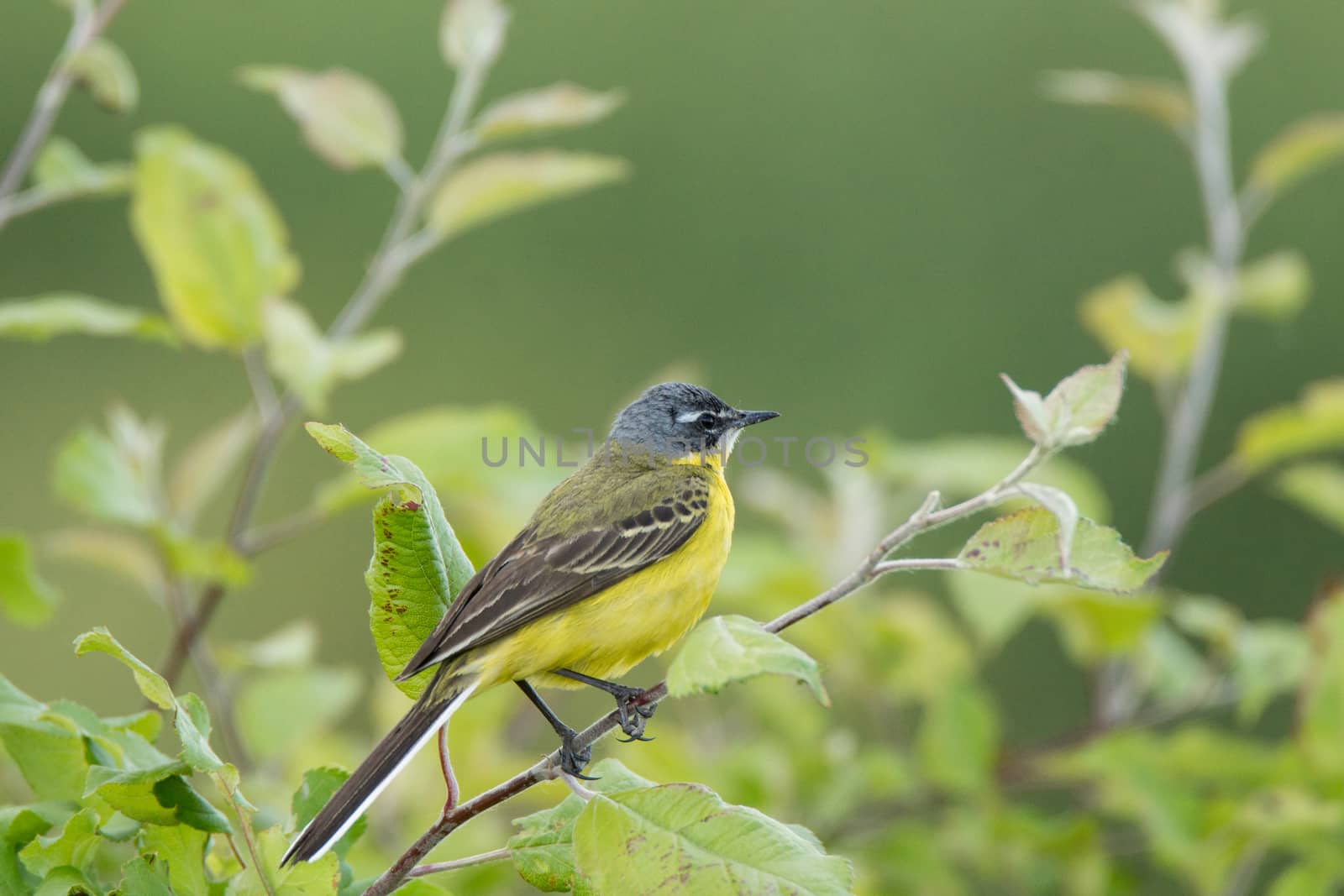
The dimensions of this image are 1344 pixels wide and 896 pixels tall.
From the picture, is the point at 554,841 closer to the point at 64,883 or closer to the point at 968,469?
the point at 64,883

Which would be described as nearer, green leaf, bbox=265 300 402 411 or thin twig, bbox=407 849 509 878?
thin twig, bbox=407 849 509 878

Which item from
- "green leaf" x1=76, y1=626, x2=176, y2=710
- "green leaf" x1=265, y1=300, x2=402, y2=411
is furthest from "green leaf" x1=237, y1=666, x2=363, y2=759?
"green leaf" x1=76, y1=626, x2=176, y2=710

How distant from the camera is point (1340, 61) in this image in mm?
10289

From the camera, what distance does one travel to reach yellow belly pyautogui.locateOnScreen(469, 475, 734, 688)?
257 cm

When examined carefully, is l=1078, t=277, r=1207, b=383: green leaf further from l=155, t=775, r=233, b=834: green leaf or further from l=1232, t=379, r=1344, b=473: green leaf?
l=155, t=775, r=233, b=834: green leaf

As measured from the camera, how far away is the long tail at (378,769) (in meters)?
1.83

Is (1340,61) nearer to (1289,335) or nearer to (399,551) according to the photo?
(1289,335)

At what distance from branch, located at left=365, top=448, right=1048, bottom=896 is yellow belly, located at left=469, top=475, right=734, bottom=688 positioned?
2.47ft

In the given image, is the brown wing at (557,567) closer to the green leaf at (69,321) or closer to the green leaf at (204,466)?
the green leaf at (69,321)

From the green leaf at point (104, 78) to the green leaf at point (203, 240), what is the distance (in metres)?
0.34

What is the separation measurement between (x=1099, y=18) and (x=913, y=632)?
7990 millimetres

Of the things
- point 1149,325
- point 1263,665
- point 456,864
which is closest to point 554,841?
point 456,864

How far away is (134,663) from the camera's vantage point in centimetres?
160

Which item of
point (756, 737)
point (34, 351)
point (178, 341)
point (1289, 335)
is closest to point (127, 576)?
point (178, 341)
